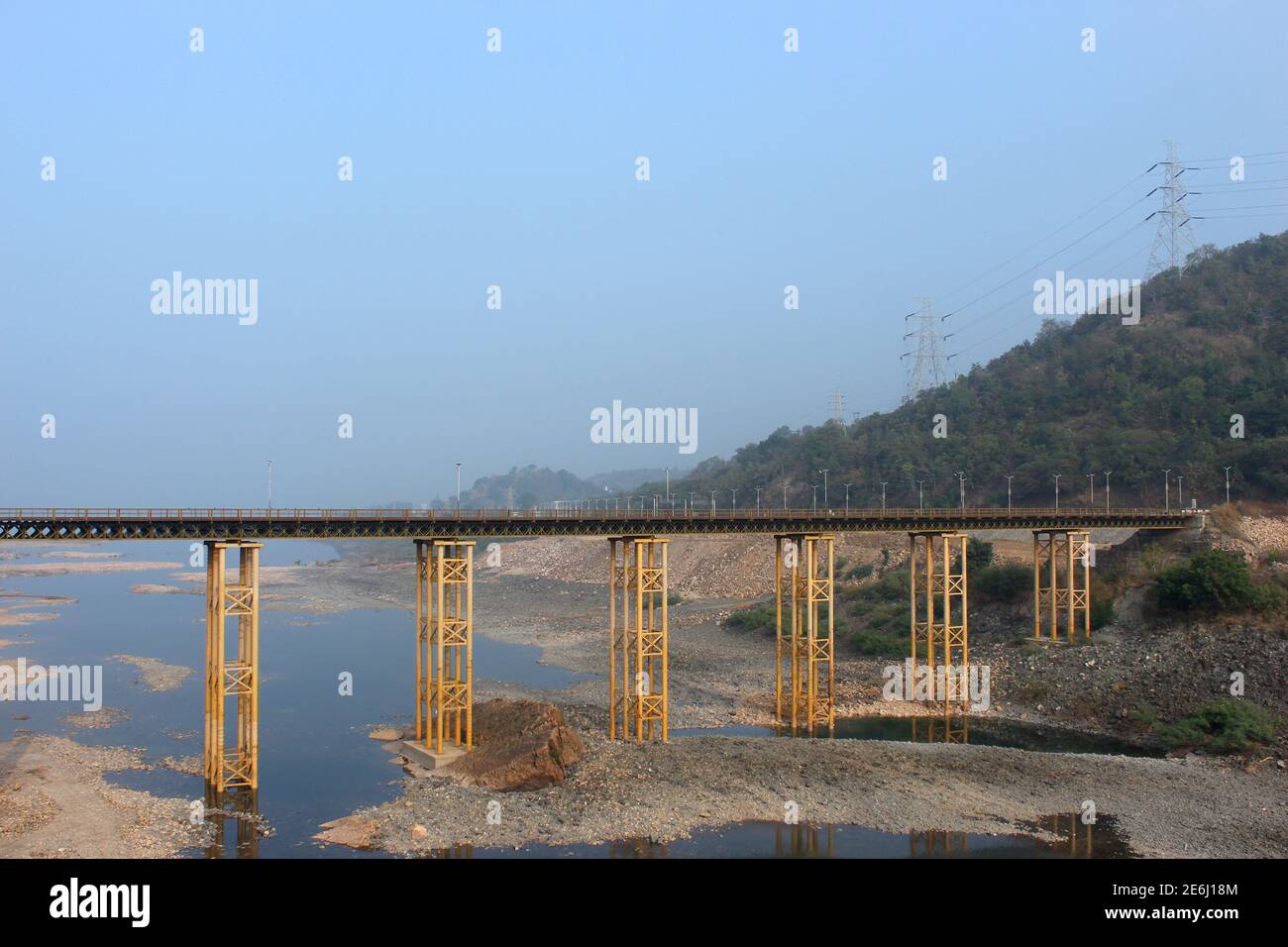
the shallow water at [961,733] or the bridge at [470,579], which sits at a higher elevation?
the bridge at [470,579]

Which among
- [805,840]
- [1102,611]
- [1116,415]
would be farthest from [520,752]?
[1116,415]

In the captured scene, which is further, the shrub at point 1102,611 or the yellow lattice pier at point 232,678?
the shrub at point 1102,611

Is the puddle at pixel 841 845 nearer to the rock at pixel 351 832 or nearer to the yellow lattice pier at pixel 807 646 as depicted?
the rock at pixel 351 832

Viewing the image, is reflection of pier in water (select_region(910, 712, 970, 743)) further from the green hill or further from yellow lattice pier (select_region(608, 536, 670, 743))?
the green hill

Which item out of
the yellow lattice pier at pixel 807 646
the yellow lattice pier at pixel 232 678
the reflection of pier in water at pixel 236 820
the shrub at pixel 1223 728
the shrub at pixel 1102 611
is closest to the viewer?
the reflection of pier in water at pixel 236 820

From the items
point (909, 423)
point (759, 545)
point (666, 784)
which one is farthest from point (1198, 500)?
point (666, 784)

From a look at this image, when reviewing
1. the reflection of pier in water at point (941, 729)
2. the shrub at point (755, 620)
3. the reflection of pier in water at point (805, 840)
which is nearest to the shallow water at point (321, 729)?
the reflection of pier in water at point (805, 840)
